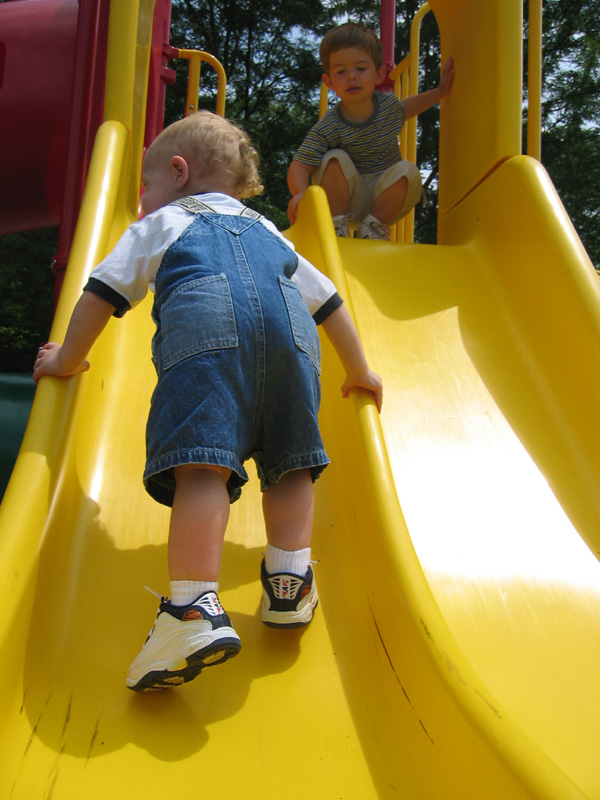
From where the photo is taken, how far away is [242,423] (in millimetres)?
1180

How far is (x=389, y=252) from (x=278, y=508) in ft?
4.43

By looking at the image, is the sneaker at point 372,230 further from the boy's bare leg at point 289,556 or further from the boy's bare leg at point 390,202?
the boy's bare leg at point 289,556

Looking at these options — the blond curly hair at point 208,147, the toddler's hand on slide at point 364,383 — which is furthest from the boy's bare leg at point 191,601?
the blond curly hair at point 208,147

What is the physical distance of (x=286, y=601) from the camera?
1.21 metres

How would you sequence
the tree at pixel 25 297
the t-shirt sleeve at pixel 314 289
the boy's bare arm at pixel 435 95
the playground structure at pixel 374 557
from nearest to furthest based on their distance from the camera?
the playground structure at pixel 374 557, the t-shirt sleeve at pixel 314 289, the boy's bare arm at pixel 435 95, the tree at pixel 25 297

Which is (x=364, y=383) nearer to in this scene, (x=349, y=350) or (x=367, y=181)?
(x=349, y=350)

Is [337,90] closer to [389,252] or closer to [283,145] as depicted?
[389,252]

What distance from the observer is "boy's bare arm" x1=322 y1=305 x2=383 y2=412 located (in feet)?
4.84

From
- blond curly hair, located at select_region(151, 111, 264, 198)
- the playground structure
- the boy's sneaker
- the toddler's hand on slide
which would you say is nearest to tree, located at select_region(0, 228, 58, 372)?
the playground structure

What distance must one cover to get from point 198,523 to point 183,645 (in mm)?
173

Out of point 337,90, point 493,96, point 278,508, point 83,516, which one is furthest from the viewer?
point 337,90

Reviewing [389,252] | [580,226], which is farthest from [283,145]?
[389,252]

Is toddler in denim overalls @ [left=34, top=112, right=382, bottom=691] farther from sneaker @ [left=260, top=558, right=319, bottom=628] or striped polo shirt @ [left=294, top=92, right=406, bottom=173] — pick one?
striped polo shirt @ [left=294, top=92, right=406, bottom=173]

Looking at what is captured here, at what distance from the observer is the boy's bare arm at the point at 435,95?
9.47ft
